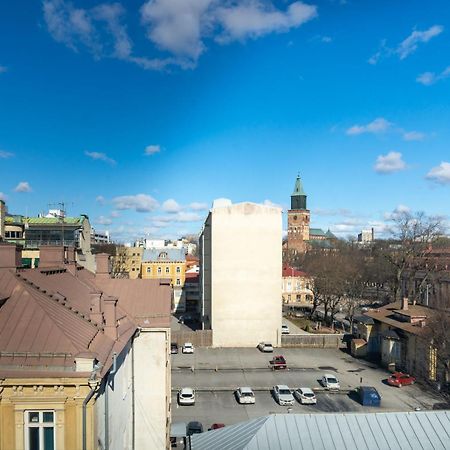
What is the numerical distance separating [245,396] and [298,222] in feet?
345

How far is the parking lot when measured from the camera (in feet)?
85.3

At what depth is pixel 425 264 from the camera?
51562 mm

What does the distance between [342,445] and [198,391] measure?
1838 cm

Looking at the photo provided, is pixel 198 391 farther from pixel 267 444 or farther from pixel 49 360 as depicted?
pixel 49 360

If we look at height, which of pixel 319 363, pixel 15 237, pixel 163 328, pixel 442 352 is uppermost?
pixel 15 237

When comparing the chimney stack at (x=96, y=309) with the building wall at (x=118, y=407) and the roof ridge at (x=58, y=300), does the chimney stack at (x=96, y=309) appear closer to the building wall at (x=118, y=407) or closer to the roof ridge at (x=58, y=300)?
the roof ridge at (x=58, y=300)

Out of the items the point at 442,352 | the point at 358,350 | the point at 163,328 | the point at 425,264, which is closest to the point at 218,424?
the point at 163,328

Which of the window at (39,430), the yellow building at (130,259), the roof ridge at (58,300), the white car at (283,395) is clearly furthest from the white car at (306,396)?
the yellow building at (130,259)

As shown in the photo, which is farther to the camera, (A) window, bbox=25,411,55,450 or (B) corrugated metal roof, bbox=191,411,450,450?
(B) corrugated metal roof, bbox=191,411,450,450

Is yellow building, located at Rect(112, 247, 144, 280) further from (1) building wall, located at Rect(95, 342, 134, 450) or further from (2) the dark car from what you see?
(1) building wall, located at Rect(95, 342, 134, 450)

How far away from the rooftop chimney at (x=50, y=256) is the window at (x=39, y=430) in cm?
967

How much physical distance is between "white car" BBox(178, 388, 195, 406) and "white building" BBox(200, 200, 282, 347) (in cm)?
1525

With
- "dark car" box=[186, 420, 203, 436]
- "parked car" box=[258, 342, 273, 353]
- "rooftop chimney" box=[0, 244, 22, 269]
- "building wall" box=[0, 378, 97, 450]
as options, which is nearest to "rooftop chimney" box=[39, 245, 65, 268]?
"rooftop chimney" box=[0, 244, 22, 269]

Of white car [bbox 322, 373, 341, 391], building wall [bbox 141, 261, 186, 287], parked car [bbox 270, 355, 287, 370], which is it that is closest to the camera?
white car [bbox 322, 373, 341, 391]
